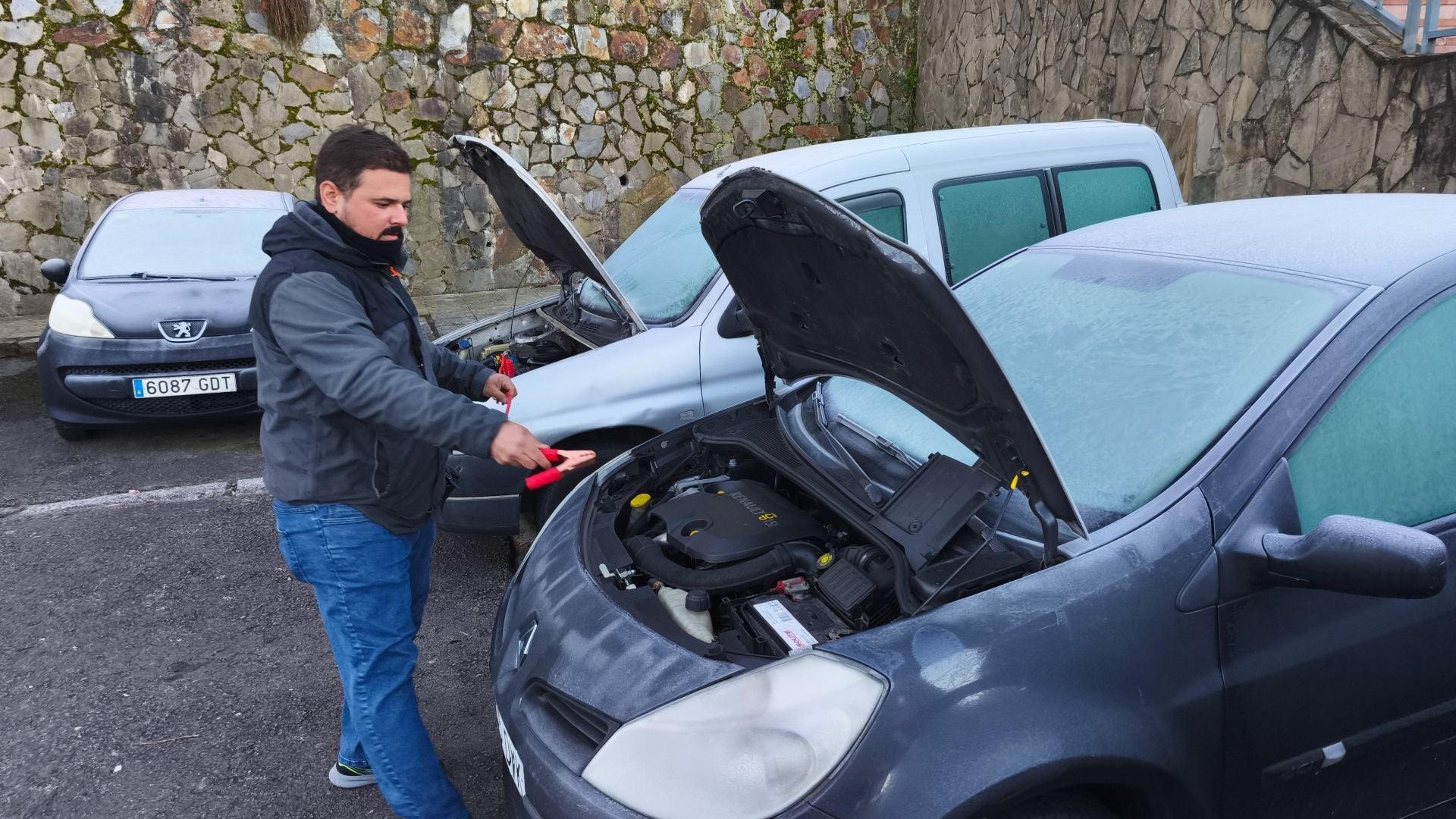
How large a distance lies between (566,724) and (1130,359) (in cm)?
Answer: 146

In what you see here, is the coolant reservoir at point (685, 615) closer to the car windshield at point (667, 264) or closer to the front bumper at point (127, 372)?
the car windshield at point (667, 264)

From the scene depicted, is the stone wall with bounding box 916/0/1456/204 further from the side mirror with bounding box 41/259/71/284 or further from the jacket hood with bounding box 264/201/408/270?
the side mirror with bounding box 41/259/71/284

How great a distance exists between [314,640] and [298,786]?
2.77 ft

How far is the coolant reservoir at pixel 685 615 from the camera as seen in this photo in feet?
6.79

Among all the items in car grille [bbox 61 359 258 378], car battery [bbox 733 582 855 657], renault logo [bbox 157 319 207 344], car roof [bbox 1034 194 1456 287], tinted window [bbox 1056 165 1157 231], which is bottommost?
car grille [bbox 61 359 258 378]

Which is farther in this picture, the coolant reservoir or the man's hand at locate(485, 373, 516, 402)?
the man's hand at locate(485, 373, 516, 402)

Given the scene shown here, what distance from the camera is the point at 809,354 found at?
96.9 inches

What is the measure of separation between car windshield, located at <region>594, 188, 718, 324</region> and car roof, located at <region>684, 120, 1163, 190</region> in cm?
21

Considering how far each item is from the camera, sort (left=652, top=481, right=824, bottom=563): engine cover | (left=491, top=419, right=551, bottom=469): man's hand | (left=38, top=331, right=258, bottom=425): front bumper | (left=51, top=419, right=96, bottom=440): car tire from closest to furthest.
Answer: (left=491, top=419, right=551, bottom=469): man's hand
(left=652, top=481, right=824, bottom=563): engine cover
(left=38, top=331, right=258, bottom=425): front bumper
(left=51, top=419, right=96, bottom=440): car tire

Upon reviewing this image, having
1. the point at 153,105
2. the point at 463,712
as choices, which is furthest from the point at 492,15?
the point at 463,712

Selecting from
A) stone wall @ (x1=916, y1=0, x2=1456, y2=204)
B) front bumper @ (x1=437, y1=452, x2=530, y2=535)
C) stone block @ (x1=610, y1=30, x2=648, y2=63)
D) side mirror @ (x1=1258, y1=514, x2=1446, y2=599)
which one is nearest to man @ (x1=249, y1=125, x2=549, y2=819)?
front bumper @ (x1=437, y1=452, x2=530, y2=535)

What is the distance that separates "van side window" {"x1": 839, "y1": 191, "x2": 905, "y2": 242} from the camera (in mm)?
3930

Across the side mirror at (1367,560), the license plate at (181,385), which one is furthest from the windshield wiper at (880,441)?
the license plate at (181,385)

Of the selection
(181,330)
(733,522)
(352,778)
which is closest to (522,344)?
(352,778)
